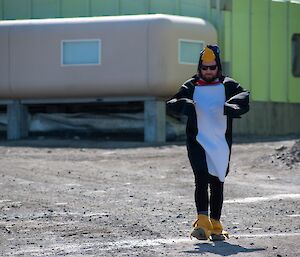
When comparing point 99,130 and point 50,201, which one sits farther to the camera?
point 99,130

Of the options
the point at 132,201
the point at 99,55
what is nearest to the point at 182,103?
the point at 132,201

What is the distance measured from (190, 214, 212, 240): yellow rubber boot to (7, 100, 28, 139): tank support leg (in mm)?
17360

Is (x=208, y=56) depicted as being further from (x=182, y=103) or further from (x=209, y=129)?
(x=209, y=129)

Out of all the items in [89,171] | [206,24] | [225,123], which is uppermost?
[206,24]

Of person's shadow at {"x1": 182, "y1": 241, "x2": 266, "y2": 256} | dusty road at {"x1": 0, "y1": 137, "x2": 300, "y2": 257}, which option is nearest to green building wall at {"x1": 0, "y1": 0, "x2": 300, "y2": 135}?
dusty road at {"x1": 0, "y1": 137, "x2": 300, "y2": 257}

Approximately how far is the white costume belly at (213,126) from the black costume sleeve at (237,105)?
0.18 metres

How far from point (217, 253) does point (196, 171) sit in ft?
3.56

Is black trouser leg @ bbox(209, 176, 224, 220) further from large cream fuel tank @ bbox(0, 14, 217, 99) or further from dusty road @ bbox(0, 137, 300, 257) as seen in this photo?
large cream fuel tank @ bbox(0, 14, 217, 99)

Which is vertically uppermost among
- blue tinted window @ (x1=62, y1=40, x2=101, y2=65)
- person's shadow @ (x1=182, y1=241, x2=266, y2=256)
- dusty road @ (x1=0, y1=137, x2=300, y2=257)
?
blue tinted window @ (x1=62, y1=40, x2=101, y2=65)

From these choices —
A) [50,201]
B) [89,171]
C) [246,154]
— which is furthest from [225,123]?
[246,154]

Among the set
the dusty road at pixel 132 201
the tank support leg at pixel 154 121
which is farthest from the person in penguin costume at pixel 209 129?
the tank support leg at pixel 154 121

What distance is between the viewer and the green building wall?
26406 millimetres

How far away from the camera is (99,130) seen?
25.1 meters

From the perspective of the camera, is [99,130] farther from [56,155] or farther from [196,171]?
[196,171]
